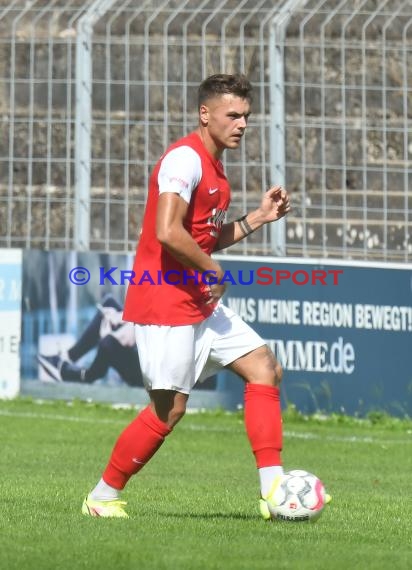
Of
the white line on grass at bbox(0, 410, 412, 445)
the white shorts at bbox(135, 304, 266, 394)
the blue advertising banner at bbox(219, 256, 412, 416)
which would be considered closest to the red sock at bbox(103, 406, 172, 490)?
the white shorts at bbox(135, 304, 266, 394)

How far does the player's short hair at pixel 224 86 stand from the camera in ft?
22.7

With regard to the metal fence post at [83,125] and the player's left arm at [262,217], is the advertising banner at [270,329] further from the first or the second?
the player's left arm at [262,217]

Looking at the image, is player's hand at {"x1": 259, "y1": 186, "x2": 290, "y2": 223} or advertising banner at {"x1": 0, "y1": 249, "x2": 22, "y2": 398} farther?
advertising banner at {"x1": 0, "y1": 249, "x2": 22, "y2": 398}

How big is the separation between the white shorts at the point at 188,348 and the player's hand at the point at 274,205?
0.55 metres

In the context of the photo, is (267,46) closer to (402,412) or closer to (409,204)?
(409,204)

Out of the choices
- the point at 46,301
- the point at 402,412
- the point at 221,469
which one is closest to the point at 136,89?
the point at 46,301

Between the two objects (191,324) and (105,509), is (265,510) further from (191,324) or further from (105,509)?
(191,324)

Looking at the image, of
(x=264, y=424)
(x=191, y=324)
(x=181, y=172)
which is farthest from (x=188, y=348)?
(x=181, y=172)

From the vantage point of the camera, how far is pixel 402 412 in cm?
1330

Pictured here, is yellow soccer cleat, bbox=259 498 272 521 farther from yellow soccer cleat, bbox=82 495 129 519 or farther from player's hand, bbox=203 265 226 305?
player's hand, bbox=203 265 226 305

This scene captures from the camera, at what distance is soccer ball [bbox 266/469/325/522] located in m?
6.63

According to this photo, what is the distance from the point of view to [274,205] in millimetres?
7219

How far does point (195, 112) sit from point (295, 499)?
7594 mm

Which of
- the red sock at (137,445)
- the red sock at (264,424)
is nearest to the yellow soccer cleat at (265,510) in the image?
the red sock at (264,424)
